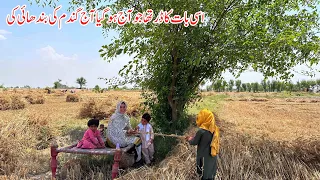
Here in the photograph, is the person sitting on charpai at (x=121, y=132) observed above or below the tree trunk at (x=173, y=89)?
below

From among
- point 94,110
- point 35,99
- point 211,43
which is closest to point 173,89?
point 211,43

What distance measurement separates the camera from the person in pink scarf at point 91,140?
5.43m

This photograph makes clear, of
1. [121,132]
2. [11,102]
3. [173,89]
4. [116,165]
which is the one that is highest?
[173,89]

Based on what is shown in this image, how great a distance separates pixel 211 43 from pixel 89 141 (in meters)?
3.49

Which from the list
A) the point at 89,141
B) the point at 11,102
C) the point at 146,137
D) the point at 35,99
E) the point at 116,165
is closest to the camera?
the point at 116,165

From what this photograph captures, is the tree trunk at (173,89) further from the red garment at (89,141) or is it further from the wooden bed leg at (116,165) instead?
the wooden bed leg at (116,165)

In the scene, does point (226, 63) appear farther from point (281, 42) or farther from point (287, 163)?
point (287, 163)

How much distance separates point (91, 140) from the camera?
18.2 feet

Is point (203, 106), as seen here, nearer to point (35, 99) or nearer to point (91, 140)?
point (35, 99)

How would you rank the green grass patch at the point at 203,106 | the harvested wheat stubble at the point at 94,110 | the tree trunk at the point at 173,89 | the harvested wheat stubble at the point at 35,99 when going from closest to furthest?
the tree trunk at the point at 173,89 → the green grass patch at the point at 203,106 → the harvested wheat stubble at the point at 94,110 → the harvested wheat stubble at the point at 35,99

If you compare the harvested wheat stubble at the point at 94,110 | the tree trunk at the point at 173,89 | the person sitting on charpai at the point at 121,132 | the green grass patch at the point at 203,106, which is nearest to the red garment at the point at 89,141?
the person sitting on charpai at the point at 121,132

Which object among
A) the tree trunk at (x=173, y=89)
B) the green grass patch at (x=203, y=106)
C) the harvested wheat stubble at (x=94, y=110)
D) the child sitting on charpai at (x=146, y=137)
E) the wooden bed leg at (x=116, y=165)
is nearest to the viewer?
the wooden bed leg at (x=116, y=165)

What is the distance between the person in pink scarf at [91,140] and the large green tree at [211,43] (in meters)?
1.22

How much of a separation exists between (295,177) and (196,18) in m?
3.72
